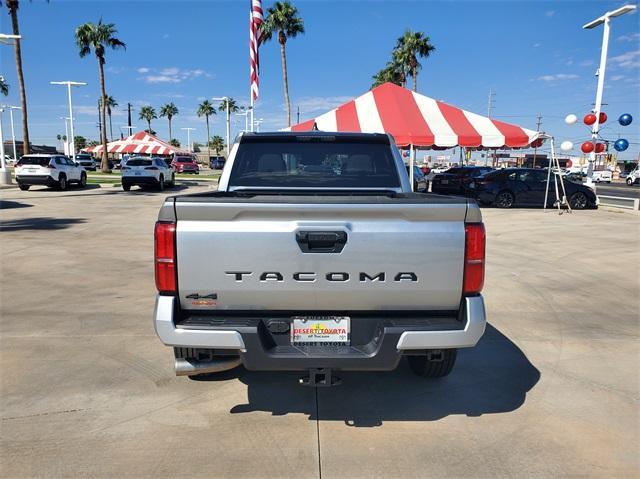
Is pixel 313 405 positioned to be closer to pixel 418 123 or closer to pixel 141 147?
pixel 418 123

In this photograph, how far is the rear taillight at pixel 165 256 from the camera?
107 inches

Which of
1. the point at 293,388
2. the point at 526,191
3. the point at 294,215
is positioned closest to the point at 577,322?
the point at 293,388

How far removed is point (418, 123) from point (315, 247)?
1395 centimetres

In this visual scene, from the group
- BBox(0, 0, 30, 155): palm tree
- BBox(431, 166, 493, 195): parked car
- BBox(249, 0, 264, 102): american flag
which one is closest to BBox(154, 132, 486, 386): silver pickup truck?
BBox(249, 0, 264, 102): american flag

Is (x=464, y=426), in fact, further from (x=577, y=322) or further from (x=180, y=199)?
(x=577, y=322)

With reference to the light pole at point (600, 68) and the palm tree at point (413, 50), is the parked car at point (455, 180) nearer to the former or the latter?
the light pole at point (600, 68)

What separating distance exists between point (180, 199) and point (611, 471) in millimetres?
3042

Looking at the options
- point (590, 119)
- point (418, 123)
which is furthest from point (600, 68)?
point (418, 123)

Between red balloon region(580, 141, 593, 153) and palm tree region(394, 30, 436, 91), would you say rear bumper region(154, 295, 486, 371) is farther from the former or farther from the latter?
palm tree region(394, 30, 436, 91)

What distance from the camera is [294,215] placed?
275cm

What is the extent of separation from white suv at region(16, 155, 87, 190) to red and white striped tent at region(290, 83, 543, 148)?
1256cm

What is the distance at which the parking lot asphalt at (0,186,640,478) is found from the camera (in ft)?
9.37

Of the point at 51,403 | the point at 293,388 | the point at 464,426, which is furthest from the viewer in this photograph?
the point at 293,388

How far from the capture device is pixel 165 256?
2.75m
